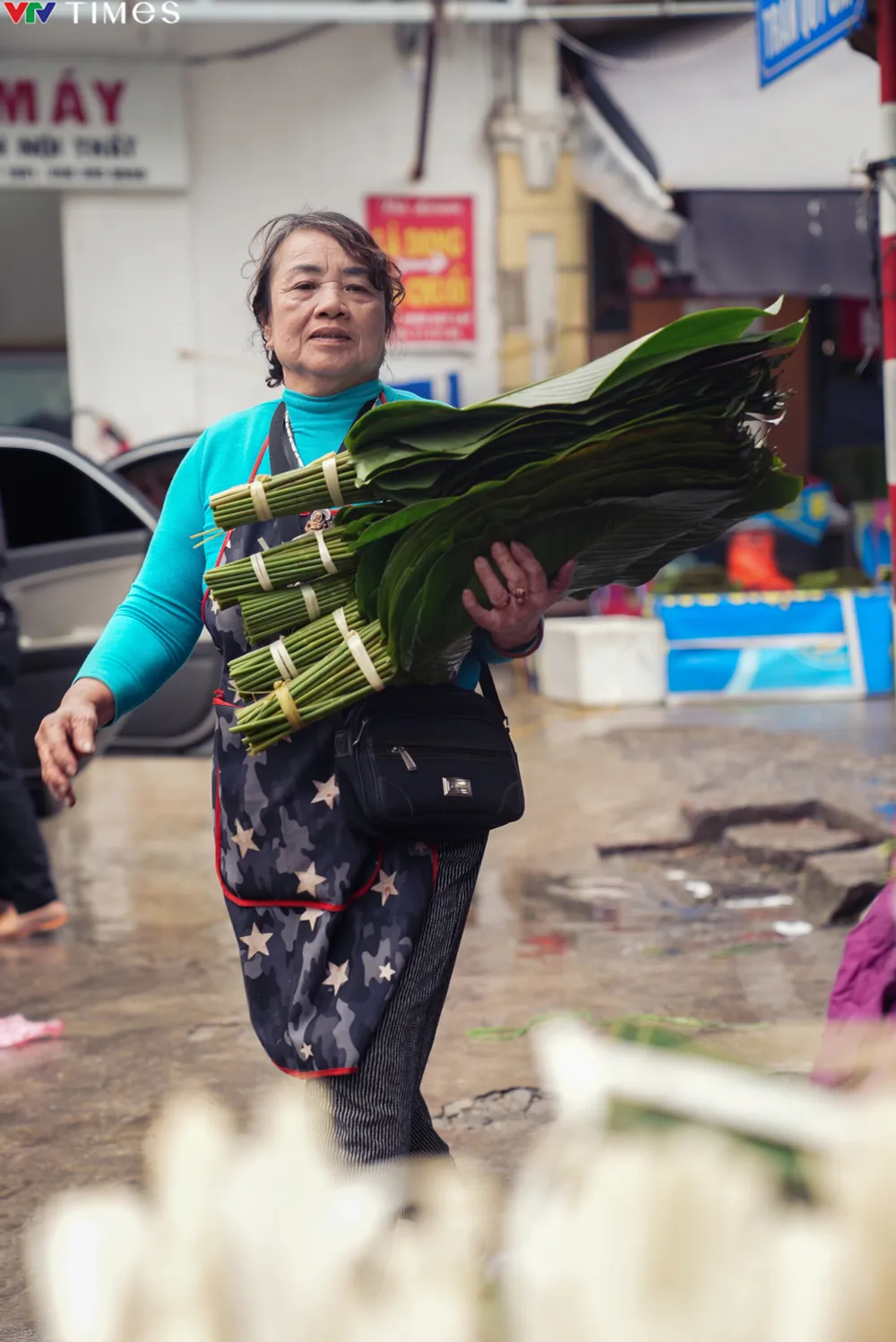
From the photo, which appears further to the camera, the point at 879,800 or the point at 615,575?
the point at 879,800

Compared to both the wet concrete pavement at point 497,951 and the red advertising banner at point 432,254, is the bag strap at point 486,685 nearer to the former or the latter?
the wet concrete pavement at point 497,951

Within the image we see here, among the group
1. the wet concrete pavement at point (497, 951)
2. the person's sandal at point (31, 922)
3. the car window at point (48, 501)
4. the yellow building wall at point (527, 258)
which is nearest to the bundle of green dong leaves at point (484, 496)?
the wet concrete pavement at point (497, 951)

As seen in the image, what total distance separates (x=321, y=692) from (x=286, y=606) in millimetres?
137

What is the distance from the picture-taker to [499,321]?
11.6 m

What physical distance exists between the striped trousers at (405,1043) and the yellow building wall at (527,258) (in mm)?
9533

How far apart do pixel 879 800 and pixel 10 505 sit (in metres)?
3.90

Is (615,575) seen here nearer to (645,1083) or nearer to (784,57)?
(645,1083)

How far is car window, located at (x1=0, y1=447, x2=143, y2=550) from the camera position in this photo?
6.50m

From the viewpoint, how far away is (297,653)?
6.98 ft

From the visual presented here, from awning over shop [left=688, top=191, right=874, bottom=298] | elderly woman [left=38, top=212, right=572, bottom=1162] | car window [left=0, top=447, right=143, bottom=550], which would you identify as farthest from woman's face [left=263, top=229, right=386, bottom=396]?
awning over shop [left=688, top=191, right=874, bottom=298]

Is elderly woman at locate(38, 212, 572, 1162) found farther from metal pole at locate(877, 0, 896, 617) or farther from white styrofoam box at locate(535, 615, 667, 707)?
white styrofoam box at locate(535, 615, 667, 707)

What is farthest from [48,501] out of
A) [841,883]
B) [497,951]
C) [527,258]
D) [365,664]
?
[527,258]

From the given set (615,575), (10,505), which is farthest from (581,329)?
(615,575)

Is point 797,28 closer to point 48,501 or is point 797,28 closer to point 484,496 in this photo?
point 484,496
